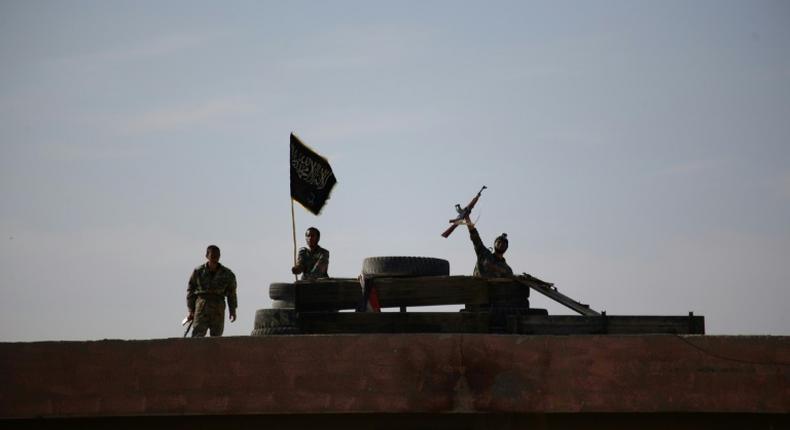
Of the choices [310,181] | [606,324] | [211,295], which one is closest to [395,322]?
[606,324]

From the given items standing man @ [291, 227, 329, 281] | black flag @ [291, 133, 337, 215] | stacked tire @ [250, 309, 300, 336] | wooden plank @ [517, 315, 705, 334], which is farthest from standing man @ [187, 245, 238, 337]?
wooden plank @ [517, 315, 705, 334]

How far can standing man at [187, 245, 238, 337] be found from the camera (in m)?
12.2

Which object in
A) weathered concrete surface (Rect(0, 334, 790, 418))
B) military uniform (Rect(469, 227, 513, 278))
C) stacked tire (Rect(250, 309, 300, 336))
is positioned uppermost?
military uniform (Rect(469, 227, 513, 278))

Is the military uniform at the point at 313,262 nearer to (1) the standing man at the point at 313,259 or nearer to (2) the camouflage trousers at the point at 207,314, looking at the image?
(1) the standing man at the point at 313,259

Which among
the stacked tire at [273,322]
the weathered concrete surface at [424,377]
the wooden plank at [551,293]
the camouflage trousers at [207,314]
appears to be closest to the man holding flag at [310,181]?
the stacked tire at [273,322]

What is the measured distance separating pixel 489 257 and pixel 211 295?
3.23 meters

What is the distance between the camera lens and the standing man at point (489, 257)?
12.7 metres

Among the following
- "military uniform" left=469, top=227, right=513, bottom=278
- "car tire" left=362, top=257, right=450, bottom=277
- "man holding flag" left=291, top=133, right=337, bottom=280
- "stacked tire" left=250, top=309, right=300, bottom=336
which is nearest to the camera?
"stacked tire" left=250, top=309, right=300, bottom=336

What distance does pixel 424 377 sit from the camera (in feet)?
28.8

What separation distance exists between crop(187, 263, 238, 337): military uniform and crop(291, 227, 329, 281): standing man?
0.94 metres

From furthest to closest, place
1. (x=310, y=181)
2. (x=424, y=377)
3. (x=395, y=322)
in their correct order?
(x=310, y=181)
(x=395, y=322)
(x=424, y=377)

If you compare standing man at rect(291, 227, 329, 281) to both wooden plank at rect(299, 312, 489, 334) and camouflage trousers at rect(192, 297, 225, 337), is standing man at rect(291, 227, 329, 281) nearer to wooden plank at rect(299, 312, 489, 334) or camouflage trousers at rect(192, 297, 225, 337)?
camouflage trousers at rect(192, 297, 225, 337)

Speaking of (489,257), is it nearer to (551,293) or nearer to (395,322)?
(551,293)

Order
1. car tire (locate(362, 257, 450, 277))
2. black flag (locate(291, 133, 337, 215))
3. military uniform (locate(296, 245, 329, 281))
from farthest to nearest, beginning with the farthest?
car tire (locate(362, 257, 450, 277))
black flag (locate(291, 133, 337, 215))
military uniform (locate(296, 245, 329, 281))
